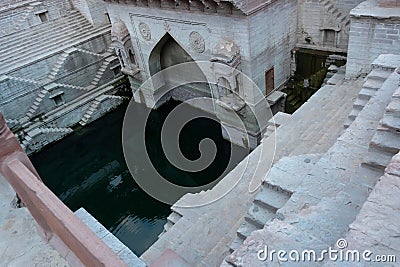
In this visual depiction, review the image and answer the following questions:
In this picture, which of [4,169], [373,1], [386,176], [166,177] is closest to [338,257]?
[386,176]

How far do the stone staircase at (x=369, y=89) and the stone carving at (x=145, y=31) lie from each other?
7270 millimetres

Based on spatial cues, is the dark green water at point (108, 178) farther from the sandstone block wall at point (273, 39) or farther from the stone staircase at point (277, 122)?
the stone staircase at point (277, 122)

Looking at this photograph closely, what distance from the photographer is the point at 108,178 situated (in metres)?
10.4

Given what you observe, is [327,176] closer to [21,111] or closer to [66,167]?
[66,167]

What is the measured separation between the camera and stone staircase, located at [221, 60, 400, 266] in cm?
208

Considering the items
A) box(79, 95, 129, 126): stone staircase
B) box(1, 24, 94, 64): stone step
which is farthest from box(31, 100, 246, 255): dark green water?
box(1, 24, 94, 64): stone step

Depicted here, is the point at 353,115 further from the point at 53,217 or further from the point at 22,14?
the point at 22,14

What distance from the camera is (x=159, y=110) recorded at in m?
12.9

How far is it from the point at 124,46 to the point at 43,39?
12.2 feet

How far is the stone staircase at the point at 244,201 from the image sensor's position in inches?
128

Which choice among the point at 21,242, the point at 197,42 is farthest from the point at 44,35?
the point at 21,242

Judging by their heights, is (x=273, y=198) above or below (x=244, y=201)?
above

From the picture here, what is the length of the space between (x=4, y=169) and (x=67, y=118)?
10.3 m

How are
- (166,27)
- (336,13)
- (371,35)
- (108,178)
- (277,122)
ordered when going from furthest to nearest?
(108,178), (166,27), (336,13), (277,122), (371,35)
